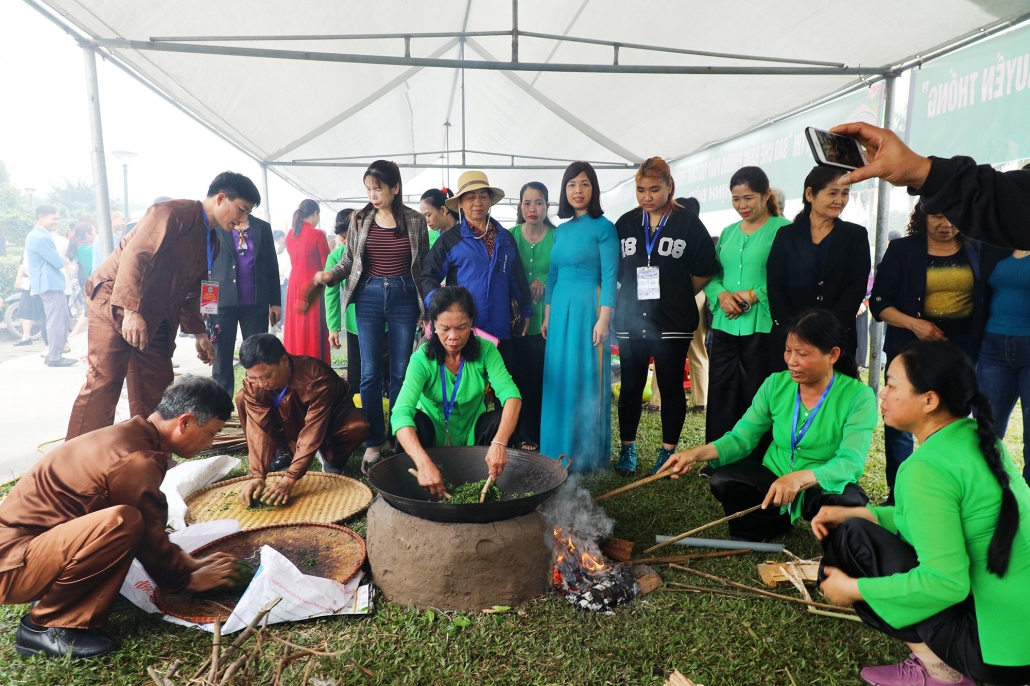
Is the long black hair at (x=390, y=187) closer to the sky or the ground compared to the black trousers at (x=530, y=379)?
closer to the sky

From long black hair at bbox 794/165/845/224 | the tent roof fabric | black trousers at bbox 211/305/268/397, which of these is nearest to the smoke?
long black hair at bbox 794/165/845/224

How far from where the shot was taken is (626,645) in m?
2.33

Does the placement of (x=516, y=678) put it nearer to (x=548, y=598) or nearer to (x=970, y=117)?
(x=548, y=598)

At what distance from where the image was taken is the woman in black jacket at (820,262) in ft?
11.3

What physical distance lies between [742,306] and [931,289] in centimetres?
99

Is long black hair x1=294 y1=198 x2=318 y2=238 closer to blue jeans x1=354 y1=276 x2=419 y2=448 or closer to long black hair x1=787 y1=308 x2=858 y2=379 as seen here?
blue jeans x1=354 y1=276 x2=419 y2=448

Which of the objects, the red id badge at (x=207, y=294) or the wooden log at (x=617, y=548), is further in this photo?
the red id badge at (x=207, y=294)

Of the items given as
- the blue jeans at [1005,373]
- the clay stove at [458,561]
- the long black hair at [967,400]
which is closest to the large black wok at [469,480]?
the clay stove at [458,561]

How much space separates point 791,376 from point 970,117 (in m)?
2.94

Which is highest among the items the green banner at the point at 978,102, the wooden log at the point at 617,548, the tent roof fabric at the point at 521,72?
the tent roof fabric at the point at 521,72

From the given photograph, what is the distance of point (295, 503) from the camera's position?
11.7 ft

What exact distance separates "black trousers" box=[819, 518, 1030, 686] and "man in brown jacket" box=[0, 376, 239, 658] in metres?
2.52

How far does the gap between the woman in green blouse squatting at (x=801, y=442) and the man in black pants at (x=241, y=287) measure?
12.1ft

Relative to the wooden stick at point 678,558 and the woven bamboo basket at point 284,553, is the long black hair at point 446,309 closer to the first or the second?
the woven bamboo basket at point 284,553
